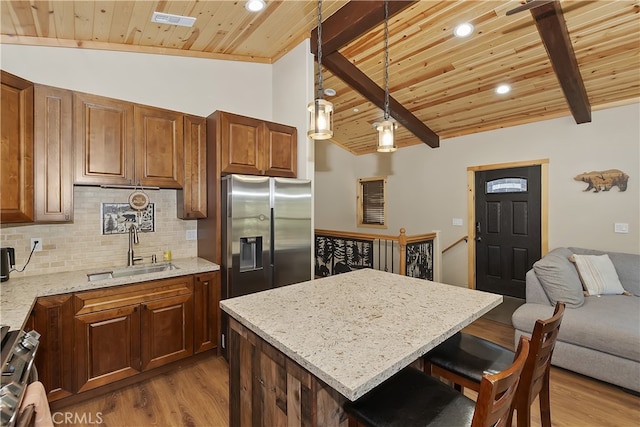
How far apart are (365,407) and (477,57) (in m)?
3.68

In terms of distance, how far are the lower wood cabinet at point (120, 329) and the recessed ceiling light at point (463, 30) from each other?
327 centimetres

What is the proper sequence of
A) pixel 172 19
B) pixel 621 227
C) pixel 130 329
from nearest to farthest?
pixel 130 329, pixel 172 19, pixel 621 227

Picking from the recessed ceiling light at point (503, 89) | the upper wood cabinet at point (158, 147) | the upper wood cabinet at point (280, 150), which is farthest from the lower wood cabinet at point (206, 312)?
the recessed ceiling light at point (503, 89)

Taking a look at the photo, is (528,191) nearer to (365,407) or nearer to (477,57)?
(477,57)

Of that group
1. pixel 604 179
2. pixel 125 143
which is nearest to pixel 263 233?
pixel 125 143

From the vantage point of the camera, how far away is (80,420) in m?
2.08

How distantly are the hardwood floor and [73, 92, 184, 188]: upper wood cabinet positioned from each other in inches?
65.9

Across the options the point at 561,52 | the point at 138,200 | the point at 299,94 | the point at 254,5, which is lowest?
the point at 138,200

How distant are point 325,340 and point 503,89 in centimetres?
412

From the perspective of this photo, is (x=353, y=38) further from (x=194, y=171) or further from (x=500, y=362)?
(x=500, y=362)

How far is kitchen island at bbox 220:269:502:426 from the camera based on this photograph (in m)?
1.03

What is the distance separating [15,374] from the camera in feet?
3.83

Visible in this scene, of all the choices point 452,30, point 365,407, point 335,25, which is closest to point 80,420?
point 365,407

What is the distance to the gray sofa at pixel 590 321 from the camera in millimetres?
2361
